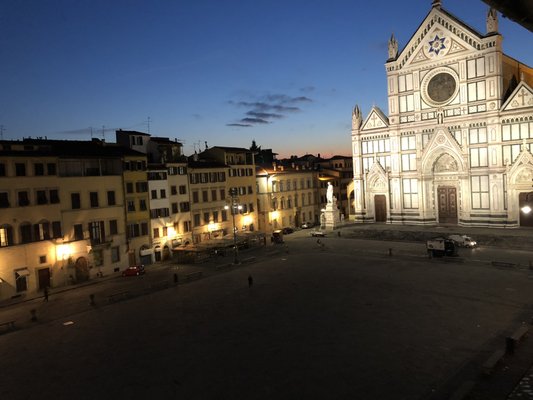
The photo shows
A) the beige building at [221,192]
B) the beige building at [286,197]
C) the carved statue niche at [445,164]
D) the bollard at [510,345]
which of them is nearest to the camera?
the bollard at [510,345]

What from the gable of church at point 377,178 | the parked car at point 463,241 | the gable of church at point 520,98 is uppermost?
the gable of church at point 520,98

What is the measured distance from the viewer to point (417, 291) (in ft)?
103

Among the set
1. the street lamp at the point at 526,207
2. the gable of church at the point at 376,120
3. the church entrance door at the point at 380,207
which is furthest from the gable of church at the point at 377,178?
the street lamp at the point at 526,207

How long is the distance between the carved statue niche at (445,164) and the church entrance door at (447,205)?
247 cm

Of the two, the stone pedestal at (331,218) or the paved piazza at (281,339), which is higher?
the stone pedestal at (331,218)

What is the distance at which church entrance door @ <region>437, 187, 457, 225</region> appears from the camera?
60000mm

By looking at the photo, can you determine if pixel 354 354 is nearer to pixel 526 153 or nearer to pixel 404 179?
pixel 526 153

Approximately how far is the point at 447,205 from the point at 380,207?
31.3ft

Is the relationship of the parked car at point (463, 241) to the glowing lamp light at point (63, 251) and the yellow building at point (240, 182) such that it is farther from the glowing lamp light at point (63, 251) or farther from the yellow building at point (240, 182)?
the glowing lamp light at point (63, 251)

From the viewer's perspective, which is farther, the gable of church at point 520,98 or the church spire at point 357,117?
the church spire at point 357,117

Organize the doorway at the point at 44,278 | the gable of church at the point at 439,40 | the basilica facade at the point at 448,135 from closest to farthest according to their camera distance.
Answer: the doorway at the point at 44,278 < the basilica facade at the point at 448,135 < the gable of church at the point at 439,40

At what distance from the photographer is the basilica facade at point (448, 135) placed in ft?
179

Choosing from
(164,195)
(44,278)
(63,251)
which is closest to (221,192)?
(164,195)

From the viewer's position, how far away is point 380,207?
66.9 meters
